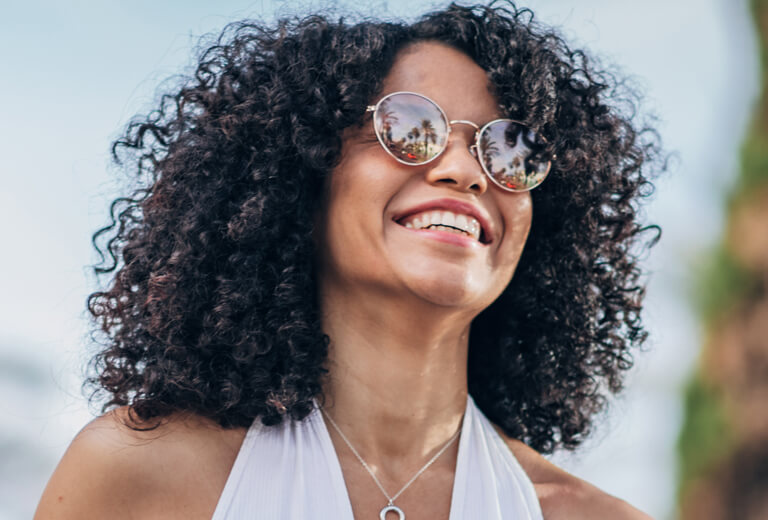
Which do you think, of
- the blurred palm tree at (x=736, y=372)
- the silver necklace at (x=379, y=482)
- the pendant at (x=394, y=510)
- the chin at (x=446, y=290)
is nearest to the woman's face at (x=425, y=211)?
the chin at (x=446, y=290)

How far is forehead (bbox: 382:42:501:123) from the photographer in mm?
3023

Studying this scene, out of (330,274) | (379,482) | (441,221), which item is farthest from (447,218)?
(379,482)

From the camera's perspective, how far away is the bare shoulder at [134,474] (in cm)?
261

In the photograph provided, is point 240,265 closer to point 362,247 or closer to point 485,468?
point 362,247

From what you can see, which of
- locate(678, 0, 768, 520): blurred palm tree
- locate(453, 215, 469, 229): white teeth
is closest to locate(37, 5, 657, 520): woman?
locate(453, 215, 469, 229): white teeth

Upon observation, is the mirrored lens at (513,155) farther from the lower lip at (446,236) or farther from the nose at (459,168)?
the lower lip at (446,236)

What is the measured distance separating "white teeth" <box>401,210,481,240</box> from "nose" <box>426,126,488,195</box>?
0.31 feet

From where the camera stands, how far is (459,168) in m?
2.88

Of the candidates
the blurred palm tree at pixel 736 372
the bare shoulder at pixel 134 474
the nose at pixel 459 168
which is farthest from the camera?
the blurred palm tree at pixel 736 372

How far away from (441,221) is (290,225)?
0.55m

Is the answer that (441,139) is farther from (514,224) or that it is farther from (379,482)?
(379,482)

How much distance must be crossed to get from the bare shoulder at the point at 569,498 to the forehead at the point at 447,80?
48.9 inches

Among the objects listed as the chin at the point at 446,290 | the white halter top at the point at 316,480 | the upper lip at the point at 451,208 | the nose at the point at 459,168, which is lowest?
the white halter top at the point at 316,480

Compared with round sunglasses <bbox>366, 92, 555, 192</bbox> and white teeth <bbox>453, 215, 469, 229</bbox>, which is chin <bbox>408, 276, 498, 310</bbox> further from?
round sunglasses <bbox>366, 92, 555, 192</bbox>
